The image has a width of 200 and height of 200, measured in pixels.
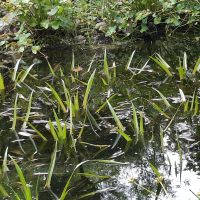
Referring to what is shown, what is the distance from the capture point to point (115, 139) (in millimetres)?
2363

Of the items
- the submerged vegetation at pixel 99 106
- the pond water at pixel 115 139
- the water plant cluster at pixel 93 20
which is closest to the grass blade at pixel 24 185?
the submerged vegetation at pixel 99 106

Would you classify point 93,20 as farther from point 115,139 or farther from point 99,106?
point 115,139

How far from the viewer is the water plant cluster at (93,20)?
4.21 m

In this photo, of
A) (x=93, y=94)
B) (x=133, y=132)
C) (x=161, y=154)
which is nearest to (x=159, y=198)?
(x=161, y=154)

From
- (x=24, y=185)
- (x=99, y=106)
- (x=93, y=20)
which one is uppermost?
(x=24, y=185)

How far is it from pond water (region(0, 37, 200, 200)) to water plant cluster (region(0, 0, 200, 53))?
0.75m

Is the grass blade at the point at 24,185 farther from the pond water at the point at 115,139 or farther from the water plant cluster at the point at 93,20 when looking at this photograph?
the water plant cluster at the point at 93,20

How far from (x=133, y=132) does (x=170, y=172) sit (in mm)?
458

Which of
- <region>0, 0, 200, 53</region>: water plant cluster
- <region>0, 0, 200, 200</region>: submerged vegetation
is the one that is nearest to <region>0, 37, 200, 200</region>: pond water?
<region>0, 0, 200, 200</region>: submerged vegetation

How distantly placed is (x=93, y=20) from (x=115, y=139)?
2481 millimetres

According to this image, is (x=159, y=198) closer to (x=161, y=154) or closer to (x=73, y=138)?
(x=161, y=154)

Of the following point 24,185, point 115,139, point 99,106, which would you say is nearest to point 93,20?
point 99,106

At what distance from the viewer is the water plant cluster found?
13.8 ft

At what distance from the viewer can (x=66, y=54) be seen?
167 inches
